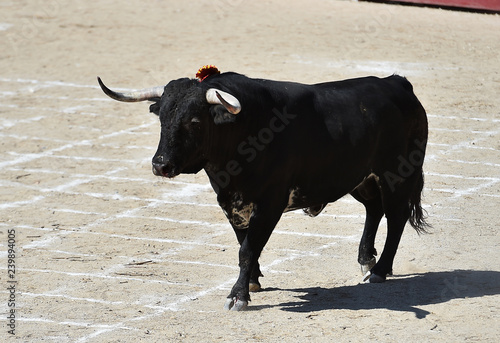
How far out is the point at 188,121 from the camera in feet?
26.0

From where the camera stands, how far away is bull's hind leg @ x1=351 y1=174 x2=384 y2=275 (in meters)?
A: 9.13

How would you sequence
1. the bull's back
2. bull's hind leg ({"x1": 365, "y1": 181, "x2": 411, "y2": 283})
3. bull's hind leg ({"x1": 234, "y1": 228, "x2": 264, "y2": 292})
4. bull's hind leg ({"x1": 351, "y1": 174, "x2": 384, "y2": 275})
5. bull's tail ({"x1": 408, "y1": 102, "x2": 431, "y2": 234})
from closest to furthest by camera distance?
the bull's back
bull's hind leg ({"x1": 234, "y1": 228, "x2": 264, "y2": 292})
bull's hind leg ({"x1": 365, "y1": 181, "x2": 411, "y2": 283})
bull's tail ({"x1": 408, "y1": 102, "x2": 431, "y2": 234})
bull's hind leg ({"x1": 351, "y1": 174, "x2": 384, "y2": 275})

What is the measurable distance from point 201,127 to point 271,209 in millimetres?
935

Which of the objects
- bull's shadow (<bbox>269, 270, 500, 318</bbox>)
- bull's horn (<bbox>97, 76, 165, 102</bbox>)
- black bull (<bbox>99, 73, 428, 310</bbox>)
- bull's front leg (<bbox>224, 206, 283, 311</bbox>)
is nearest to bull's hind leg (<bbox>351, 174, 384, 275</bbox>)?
black bull (<bbox>99, 73, 428, 310</bbox>)

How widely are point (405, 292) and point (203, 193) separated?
4.21m

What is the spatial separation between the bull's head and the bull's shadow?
5.10 ft

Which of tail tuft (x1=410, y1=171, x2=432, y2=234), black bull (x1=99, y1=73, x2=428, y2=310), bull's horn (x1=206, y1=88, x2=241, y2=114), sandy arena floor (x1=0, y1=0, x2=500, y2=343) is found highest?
bull's horn (x1=206, y1=88, x2=241, y2=114)

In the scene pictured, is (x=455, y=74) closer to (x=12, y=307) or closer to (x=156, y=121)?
(x=156, y=121)

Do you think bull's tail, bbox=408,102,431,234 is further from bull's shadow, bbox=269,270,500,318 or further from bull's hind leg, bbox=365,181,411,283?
bull's shadow, bbox=269,270,500,318

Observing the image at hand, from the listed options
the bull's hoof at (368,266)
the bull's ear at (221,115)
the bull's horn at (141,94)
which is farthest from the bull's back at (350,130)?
the bull's horn at (141,94)

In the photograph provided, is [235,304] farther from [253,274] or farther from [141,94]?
[141,94]

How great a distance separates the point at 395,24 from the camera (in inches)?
776

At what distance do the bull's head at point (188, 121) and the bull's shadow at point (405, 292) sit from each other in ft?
5.10

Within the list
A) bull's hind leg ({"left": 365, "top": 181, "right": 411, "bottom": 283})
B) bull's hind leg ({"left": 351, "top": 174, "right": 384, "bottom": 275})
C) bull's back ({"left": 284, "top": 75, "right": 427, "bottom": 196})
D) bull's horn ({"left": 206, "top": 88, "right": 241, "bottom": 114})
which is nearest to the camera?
bull's horn ({"left": 206, "top": 88, "right": 241, "bottom": 114})
